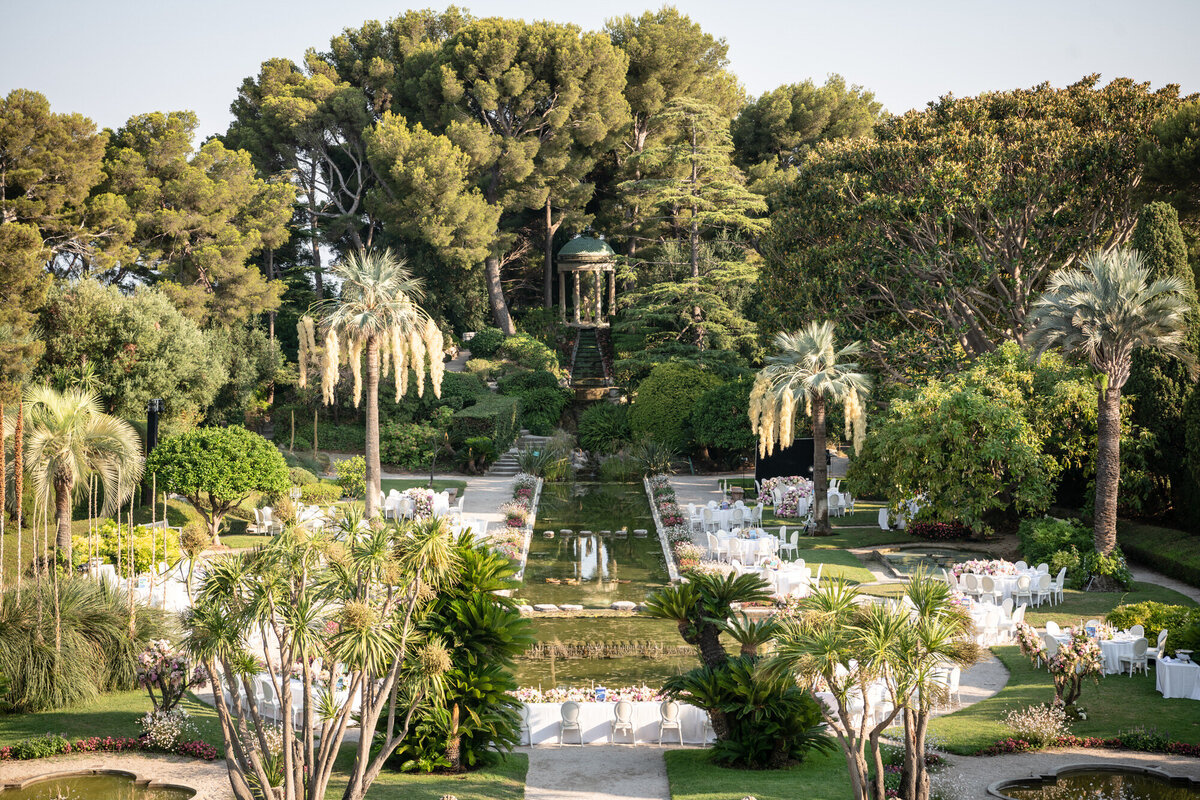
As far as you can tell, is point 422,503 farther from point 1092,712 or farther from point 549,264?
point 549,264

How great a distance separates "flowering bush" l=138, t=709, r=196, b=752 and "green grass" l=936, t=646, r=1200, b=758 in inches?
356

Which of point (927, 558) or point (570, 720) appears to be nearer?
point (570, 720)

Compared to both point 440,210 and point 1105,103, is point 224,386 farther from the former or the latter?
point 1105,103

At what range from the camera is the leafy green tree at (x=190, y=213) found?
3238 centimetres

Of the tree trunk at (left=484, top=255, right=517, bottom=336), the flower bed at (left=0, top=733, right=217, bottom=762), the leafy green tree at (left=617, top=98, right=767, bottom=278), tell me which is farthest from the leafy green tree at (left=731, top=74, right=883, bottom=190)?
Answer: the flower bed at (left=0, top=733, right=217, bottom=762)

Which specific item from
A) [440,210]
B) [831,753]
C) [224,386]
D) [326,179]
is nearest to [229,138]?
[326,179]

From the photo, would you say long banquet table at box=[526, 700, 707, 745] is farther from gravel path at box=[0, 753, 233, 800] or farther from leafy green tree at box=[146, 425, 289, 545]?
leafy green tree at box=[146, 425, 289, 545]

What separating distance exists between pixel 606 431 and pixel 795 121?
68.3 feet

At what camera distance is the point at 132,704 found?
1386 cm

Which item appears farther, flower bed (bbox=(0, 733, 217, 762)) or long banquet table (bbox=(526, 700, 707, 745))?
long banquet table (bbox=(526, 700, 707, 745))

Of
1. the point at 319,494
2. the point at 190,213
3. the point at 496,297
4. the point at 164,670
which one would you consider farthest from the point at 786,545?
the point at 496,297

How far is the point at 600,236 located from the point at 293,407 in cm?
1962

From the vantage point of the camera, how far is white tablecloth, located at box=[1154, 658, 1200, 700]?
1370cm

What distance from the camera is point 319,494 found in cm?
2609
